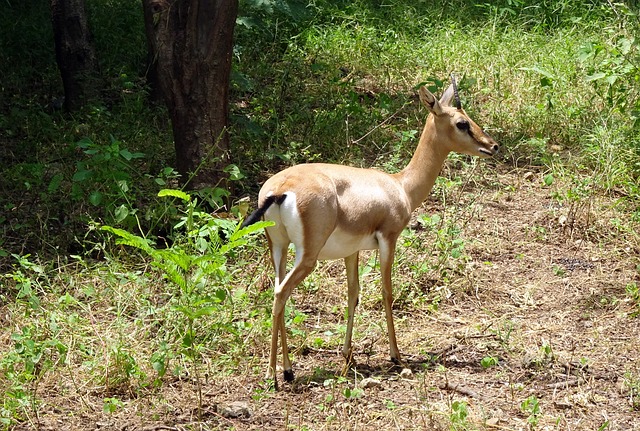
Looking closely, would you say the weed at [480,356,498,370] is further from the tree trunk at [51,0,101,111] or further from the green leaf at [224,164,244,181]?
Answer: the tree trunk at [51,0,101,111]

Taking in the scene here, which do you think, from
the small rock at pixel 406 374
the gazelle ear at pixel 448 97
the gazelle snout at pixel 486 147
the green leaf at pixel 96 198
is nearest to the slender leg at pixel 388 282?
the small rock at pixel 406 374

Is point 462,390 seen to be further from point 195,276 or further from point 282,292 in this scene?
point 195,276

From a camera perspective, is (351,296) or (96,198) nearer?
(351,296)

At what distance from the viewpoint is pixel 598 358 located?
557cm

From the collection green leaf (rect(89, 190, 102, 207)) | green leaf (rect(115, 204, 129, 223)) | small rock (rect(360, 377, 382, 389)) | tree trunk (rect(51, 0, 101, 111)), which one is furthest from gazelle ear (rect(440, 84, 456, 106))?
tree trunk (rect(51, 0, 101, 111))

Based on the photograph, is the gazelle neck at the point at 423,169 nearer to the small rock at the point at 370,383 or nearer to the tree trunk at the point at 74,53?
the small rock at the point at 370,383

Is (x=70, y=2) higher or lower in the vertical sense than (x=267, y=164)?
higher

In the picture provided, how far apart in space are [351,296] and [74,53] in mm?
4656

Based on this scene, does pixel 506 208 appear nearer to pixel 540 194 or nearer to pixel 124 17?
pixel 540 194

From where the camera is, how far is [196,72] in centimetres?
705

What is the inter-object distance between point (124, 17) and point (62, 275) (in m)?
5.13

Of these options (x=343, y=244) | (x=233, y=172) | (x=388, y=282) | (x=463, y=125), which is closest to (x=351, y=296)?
(x=388, y=282)

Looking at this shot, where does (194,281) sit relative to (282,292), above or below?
above

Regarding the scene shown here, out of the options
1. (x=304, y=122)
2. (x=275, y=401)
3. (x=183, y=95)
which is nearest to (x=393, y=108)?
(x=304, y=122)
